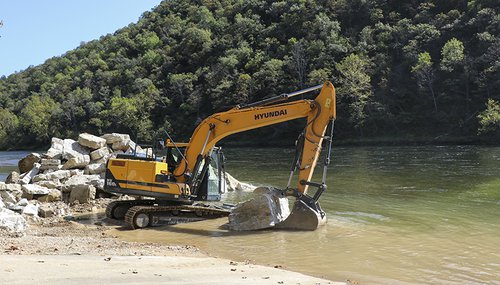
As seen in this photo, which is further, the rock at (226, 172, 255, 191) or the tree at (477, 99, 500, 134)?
the tree at (477, 99, 500, 134)

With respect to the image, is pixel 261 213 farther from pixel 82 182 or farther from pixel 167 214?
pixel 82 182

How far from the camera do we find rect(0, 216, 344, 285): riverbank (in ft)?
17.6

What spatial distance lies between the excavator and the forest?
4168 centimetres

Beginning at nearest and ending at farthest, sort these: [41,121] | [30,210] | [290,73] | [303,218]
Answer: [303,218] < [30,210] < [290,73] < [41,121]

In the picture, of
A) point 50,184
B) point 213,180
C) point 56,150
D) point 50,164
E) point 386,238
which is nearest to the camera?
point 386,238

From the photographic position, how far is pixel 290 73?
71750mm

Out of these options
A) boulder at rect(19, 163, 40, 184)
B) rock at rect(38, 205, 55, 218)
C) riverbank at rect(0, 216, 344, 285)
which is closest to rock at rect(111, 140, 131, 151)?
boulder at rect(19, 163, 40, 184)

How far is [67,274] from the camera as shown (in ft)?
17.8

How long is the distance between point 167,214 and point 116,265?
5.63m

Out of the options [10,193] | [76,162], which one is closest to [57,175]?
[76,162]

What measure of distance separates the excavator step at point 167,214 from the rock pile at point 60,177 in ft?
5.91

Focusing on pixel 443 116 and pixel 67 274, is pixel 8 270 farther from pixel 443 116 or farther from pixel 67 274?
pixel 443 116

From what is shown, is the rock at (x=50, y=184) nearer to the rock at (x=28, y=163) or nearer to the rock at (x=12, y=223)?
the rock at (x=28, y=163)

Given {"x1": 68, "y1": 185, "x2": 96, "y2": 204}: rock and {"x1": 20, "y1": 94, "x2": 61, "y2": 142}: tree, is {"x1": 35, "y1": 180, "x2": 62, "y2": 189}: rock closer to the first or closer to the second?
{"x1": 68, "y1": 185, "x2": 96, "y2": 204}: rock
